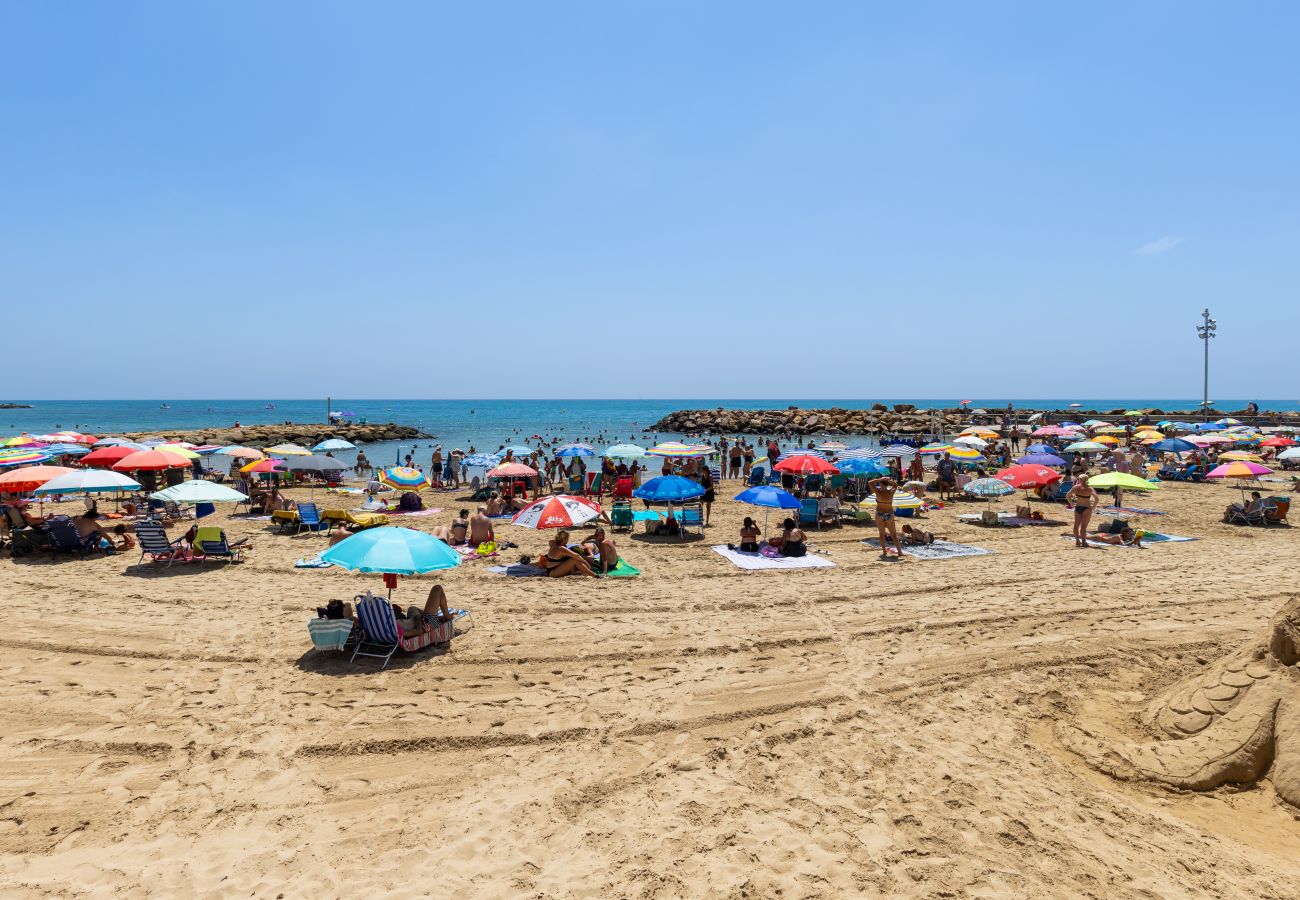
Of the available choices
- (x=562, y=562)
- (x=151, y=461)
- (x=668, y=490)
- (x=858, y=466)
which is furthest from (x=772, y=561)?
(x=151, y=461)

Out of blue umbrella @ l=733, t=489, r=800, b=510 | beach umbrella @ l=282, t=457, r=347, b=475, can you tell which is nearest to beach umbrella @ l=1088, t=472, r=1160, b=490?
blue umbrella @ l=733, t=489, r=800, b=510

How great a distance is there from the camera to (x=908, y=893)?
3785 mm

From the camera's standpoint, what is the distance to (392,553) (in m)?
6.94

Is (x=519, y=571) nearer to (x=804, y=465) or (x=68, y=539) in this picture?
(x=804, y=465)

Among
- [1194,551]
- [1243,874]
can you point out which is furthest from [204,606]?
[1194,551]

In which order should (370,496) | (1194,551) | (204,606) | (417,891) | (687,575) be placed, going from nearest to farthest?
(417,891) < (204,606) < (687,575) < (1194,551) < (370,496)

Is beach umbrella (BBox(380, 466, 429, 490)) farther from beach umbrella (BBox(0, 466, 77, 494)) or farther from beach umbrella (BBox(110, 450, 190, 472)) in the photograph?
beach umbrella (BBox(0, 466, 77, 494))

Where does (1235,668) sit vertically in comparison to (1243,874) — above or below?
above

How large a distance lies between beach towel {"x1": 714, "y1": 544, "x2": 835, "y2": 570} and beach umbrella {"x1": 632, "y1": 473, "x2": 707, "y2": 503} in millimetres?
1343

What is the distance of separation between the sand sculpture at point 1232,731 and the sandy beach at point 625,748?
0.19m

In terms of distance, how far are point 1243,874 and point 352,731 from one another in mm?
6294

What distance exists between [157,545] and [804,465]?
1175cm

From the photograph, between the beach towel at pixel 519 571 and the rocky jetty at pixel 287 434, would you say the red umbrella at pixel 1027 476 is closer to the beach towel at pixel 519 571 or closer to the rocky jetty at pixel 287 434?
the beach towel at pixel 519 571

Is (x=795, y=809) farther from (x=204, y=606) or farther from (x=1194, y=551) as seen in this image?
(x=1194, y=551)
